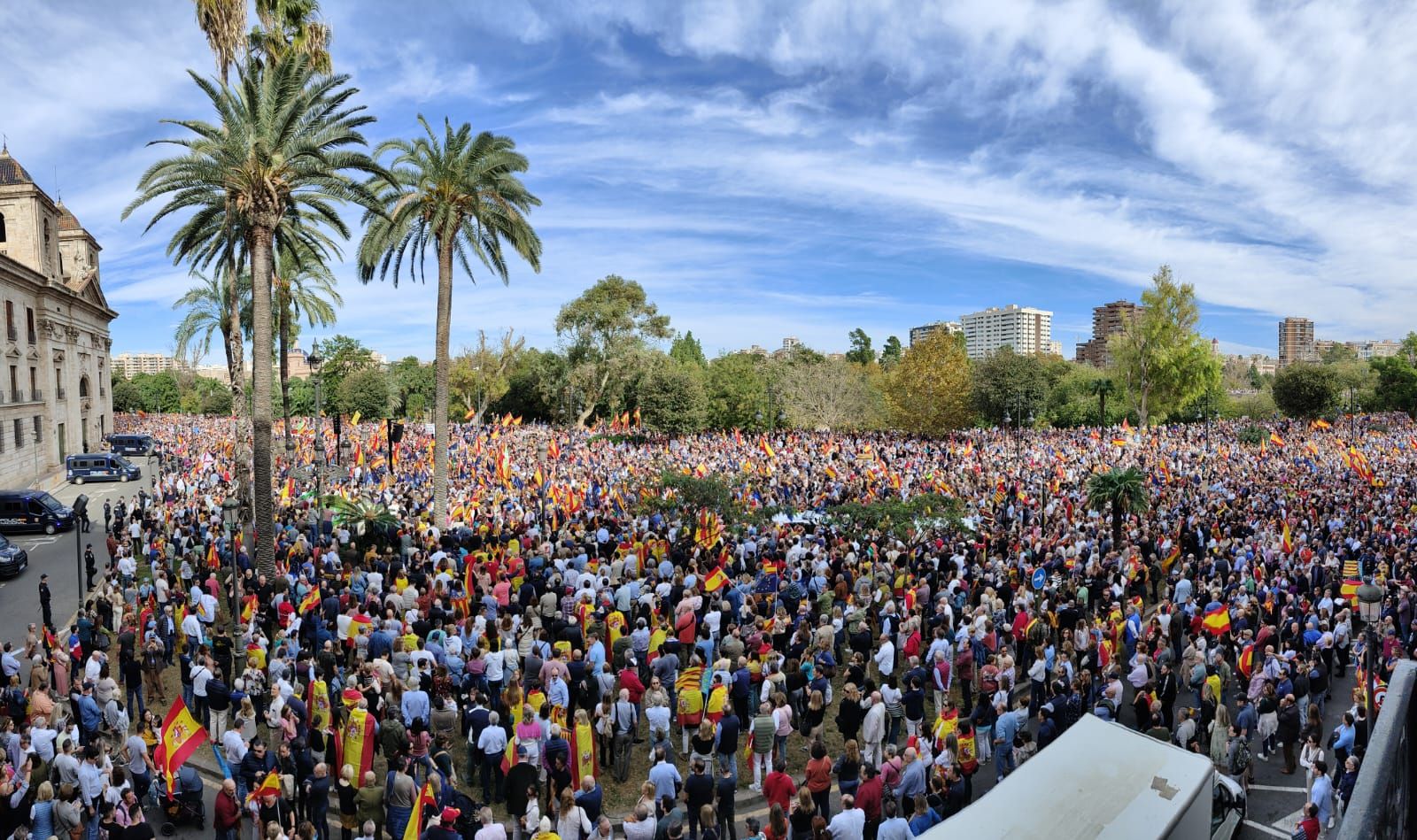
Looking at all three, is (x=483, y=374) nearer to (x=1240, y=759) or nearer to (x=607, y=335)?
(x=607, y=335)

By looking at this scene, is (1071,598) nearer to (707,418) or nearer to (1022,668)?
(1022,668)

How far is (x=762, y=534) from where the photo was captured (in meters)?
22.8

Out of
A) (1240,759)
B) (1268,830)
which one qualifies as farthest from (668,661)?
(1268,830)

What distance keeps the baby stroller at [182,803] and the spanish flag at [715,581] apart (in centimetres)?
858

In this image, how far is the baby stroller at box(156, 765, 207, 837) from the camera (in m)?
10.6

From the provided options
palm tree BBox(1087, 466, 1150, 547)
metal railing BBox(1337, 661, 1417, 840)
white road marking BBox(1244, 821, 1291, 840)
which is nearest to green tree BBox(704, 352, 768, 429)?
palm tree BBox(1087, 466, 1150, 547)

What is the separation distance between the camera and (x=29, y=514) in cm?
2870

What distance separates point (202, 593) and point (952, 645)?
13824mm

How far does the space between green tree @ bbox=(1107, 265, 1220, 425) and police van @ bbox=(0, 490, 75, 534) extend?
61.3 metres

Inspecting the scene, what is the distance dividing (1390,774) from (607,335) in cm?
6076

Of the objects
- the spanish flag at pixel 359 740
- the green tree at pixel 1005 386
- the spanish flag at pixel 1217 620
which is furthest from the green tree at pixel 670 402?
the spanish flag at pixel 359 740

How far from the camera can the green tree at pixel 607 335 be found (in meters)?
60.5

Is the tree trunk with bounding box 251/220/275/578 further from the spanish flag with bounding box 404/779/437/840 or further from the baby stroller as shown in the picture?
the spanish flag with bounding box 404/779/437/840

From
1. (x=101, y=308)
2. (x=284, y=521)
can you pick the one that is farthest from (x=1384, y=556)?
(x=101, y=308)
